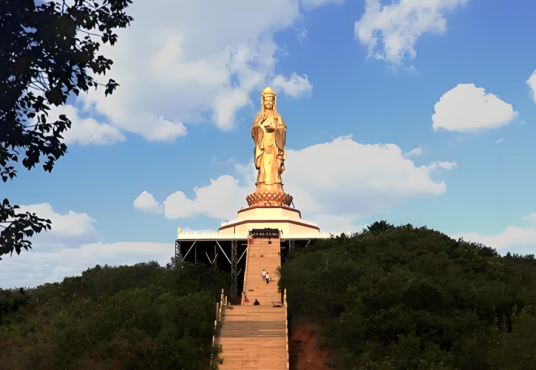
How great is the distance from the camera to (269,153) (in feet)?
132

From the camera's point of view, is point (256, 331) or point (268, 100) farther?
point (268, 100)

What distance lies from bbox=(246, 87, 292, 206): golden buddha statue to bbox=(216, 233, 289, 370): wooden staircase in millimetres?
11652

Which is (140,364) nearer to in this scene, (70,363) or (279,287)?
(70,363)

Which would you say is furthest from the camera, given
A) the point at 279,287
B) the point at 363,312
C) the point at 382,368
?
the point at 279,287

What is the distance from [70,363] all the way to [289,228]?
18436 mm

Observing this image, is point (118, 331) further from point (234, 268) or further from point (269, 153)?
point (269, 153)

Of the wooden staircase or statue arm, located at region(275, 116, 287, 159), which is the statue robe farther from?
the wooden staircase

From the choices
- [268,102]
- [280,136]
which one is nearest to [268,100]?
[268,102]

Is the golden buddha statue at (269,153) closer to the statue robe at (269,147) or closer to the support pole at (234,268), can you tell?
the statue robe at (269,147)

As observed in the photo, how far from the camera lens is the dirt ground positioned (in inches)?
843

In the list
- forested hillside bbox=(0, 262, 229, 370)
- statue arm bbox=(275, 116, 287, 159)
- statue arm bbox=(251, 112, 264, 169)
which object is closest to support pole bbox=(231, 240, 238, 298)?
forested hillside bbox=(0, 262, 229, 370)

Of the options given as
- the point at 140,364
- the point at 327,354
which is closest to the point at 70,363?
the point at 140,364

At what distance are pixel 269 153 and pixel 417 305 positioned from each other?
20799 millimetres

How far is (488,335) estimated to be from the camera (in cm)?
1966
